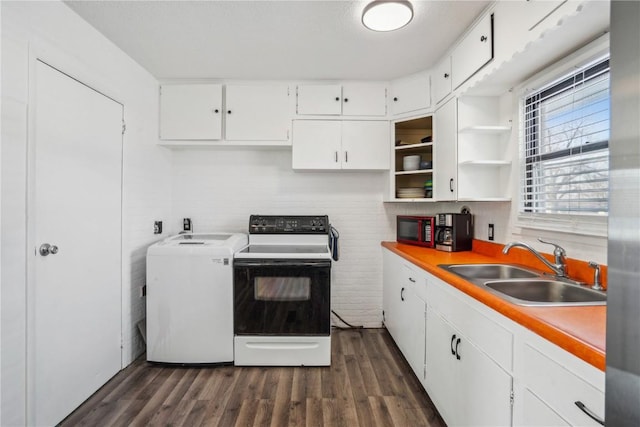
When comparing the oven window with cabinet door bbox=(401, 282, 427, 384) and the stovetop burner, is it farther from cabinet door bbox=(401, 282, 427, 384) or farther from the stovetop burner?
cabinet door bbox=(401, 282, 427, 384)

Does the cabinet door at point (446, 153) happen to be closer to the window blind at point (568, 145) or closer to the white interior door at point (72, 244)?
the window blind at point (568, 145)

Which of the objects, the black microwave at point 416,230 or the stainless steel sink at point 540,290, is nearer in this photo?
the stainless steel sink at point 540,290

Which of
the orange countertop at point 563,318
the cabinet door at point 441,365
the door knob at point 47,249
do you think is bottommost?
the cabinet door at point 441,365

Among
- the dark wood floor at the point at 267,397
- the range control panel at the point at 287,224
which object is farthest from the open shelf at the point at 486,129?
the dark wood floor at the point at 267,397

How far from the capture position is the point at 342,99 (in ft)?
8.75

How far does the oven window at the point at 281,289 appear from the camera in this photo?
224 centimetres

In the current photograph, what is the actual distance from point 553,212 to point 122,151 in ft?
9.55

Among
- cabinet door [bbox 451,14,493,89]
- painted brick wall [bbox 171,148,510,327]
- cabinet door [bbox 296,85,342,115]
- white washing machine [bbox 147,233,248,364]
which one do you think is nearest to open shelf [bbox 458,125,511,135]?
cabinet door [bbox 451,14,493,89]

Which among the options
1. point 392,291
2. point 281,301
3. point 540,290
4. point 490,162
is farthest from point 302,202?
point 540,290

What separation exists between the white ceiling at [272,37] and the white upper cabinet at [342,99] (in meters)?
0.09

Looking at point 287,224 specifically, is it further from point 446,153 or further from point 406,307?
point 446,153

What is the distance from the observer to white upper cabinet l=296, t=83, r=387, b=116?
2.66m

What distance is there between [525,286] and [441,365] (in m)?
0.63

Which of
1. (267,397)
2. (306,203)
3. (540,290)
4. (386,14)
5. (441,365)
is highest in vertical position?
(386,14)
